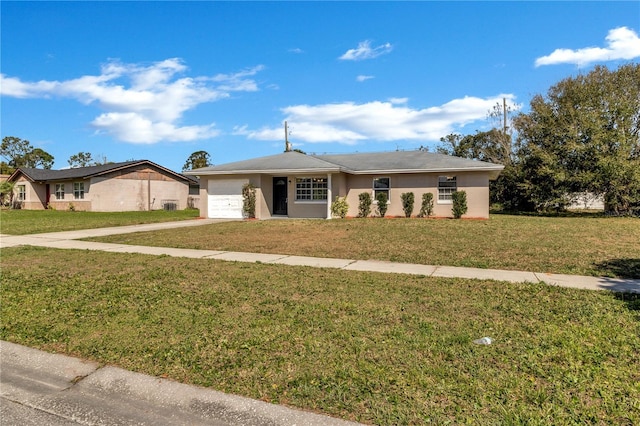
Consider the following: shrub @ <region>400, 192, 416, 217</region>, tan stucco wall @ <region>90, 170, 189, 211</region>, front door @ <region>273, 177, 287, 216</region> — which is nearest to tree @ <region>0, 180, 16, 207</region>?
tan stucco wall @ <region>90, 170, 189, 211</region>

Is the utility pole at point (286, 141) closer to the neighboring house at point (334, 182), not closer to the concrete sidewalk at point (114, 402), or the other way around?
the neighboring house at point (334, 182)

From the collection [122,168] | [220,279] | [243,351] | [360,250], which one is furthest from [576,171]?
[122,168]

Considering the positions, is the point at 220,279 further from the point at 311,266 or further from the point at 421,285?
the point at 421,285

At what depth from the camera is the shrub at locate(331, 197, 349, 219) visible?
19.6m

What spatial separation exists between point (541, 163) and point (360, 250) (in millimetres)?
20235

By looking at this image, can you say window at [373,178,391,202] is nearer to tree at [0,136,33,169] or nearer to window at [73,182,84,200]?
window at [73,182,84,200]

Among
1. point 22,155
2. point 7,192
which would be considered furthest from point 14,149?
point 7,192

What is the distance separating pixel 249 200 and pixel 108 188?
657 inches

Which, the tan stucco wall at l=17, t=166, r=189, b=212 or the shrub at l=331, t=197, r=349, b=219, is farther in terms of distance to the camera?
the tan stucco wall at l=17, t=166, r=189, b=212

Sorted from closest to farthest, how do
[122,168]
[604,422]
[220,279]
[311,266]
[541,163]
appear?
[604,422], [220,279], [311,266], [541,163], [122,168]

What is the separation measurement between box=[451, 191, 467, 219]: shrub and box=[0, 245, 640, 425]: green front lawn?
13585 millimetres

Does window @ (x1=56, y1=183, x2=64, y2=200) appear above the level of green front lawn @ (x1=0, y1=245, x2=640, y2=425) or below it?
above

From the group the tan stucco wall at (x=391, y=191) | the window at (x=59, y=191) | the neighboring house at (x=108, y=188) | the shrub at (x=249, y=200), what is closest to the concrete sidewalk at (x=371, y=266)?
the shrub at (x=249, y=200)

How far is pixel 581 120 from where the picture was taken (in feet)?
74.6
